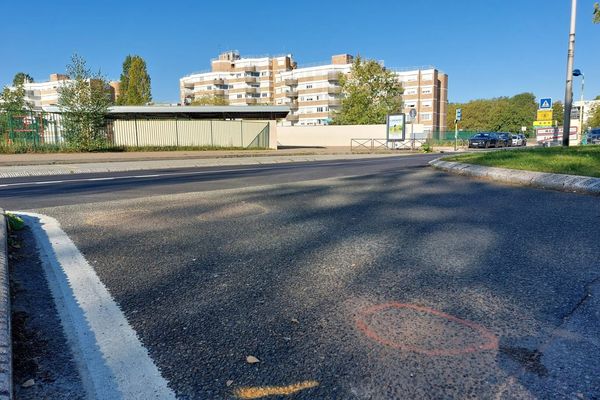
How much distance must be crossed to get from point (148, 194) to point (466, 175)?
296 inches

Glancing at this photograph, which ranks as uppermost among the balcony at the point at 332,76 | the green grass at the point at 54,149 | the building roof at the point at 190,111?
the balcony at the point at 332,76

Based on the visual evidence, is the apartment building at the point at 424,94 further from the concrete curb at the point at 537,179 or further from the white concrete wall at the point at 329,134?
the concrete curb at the point at 537,179

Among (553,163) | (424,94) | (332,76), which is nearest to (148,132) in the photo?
(553,163)

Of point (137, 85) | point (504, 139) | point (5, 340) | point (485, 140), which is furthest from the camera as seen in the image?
point (137, 85)

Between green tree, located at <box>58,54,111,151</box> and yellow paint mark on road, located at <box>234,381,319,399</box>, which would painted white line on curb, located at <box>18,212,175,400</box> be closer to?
yellow paint mark on road, located at <box>234,381,319,399</box>

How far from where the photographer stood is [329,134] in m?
46.7

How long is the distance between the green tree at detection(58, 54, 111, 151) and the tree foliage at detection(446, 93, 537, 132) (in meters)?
80.3

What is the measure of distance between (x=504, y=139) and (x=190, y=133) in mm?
30662

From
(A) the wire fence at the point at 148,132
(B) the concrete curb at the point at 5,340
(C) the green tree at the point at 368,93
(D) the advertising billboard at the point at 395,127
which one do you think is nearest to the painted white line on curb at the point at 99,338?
(B) the concrete curb at the point at 5,340

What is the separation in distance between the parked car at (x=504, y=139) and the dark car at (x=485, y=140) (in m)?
0.90

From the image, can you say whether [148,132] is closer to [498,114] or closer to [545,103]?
[545,103]

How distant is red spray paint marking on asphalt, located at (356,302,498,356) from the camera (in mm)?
2309

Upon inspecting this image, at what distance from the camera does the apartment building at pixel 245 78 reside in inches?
4343

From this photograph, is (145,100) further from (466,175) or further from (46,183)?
(466,175)
